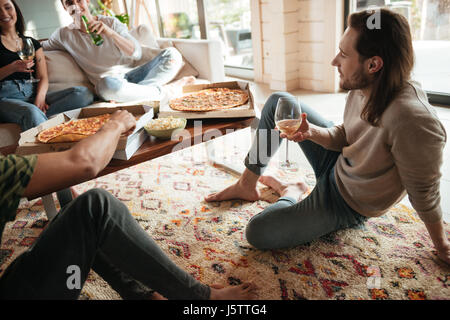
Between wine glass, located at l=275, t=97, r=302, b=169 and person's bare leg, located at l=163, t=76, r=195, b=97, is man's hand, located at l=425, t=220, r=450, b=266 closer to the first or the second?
wine glass, located at l=275, t=97, r=302, b=169

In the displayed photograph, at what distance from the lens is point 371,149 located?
1.10 meters

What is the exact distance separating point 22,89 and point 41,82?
0.44 ft

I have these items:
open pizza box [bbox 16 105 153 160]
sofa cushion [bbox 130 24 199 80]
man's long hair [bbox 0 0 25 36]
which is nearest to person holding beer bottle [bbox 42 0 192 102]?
sofa cushion [bbox 130 24 199 80]

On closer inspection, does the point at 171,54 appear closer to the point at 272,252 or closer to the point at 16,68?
the point at 16,68

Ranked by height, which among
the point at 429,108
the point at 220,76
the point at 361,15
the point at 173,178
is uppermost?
the point at 361,15

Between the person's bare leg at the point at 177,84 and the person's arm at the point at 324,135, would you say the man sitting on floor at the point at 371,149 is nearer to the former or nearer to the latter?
the person's arm at the point at 324,135

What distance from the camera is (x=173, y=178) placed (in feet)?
7.01

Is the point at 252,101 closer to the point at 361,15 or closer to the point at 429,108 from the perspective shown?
the point at 361,15

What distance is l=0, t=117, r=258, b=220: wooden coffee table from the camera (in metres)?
1.25

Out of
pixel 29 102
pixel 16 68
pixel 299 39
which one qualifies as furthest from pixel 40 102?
pixel 299 39

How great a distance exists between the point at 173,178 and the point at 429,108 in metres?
1.48

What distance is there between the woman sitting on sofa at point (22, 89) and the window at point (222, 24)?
8.94ft

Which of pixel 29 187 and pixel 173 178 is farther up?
pixel 29 187
